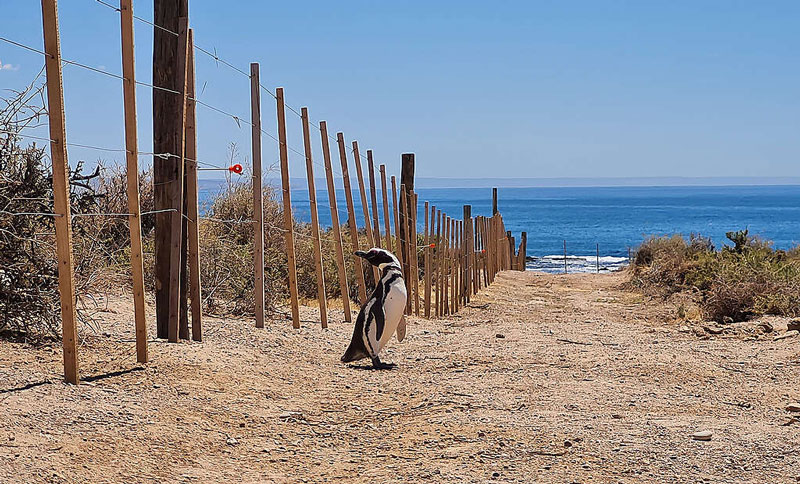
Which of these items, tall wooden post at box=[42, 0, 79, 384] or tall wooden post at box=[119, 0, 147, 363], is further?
tall wooden post at box=[119, 0, 147, 363]

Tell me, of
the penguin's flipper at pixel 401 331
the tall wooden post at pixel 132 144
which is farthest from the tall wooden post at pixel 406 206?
the tall wooden post at pixel 132 144

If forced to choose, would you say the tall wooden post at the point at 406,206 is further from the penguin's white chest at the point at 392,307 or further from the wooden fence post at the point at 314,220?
the penguin's white chest at the point at 392,307

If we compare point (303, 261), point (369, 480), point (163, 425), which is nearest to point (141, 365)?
point (163, 425)

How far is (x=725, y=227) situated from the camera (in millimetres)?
112062

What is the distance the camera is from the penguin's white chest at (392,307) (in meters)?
8.94

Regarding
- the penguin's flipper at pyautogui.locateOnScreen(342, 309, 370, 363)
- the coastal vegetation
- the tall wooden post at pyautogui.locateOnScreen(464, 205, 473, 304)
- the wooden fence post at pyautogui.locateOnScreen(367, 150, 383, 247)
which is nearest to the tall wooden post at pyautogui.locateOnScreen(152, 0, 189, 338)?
the penguin's flipper at pyautogui.locateOnScreen(342, 309, 370, 363)

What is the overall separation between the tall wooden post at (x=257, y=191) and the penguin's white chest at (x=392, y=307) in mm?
1406

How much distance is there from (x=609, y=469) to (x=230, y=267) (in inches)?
314

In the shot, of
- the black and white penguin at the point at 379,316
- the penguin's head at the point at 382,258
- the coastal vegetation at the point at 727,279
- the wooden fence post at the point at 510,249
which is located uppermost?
the penguin's head at the point at 382,258

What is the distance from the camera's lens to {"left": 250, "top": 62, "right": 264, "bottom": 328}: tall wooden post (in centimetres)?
937

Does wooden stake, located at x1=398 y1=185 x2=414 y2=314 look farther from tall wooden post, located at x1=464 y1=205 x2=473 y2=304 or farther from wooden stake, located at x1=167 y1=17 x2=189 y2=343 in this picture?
wooden stake, located at x1=167 y1=17 x2=189 y2=343

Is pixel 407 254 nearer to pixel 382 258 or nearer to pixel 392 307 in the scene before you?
pixel 382 258

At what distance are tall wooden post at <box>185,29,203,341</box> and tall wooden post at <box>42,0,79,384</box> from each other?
2.38m

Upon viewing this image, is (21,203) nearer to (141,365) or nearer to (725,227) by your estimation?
(141,365)
